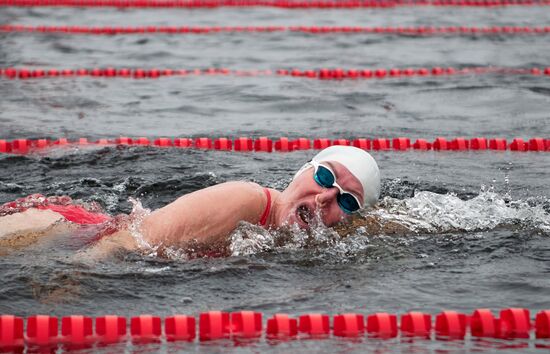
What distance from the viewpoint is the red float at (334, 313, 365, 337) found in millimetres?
Result: 4680

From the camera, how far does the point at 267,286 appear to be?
527cm

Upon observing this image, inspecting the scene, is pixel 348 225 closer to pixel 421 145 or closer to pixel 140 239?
pixel 140 239

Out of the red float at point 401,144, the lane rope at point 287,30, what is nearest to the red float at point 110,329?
the red float at point 401,144

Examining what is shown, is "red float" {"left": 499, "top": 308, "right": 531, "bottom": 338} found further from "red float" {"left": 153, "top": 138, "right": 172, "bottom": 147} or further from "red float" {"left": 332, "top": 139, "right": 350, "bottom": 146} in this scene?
"red float" {"left": 153, "top": 138, "right": 172, "bottom": 147}

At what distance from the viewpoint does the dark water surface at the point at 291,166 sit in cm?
511

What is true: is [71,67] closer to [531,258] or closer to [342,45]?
[342,45]

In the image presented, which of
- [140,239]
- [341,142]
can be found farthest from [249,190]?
[341,142]

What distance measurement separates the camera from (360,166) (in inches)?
219

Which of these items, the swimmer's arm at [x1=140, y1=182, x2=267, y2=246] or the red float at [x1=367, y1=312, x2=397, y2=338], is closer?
the red float at [x1=367, y1=312, x2=397, y2=338]

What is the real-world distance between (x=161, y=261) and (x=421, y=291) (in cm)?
136

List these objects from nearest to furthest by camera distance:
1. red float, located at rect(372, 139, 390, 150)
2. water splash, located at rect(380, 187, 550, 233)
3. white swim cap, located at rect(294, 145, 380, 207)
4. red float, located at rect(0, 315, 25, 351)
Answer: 1. red float, located at rect(0, 315, 25, 351)
2. white swim cap, located at rect(294, 145, 380, 207)
3. water splash, located at rect(380, 187, 550, 233)
4. red float, located at rect(372, 139, 390, 150)

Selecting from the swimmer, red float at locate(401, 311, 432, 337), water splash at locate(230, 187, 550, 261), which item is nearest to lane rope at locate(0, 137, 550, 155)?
A: water splash at locate(230, 187, 550, 261)

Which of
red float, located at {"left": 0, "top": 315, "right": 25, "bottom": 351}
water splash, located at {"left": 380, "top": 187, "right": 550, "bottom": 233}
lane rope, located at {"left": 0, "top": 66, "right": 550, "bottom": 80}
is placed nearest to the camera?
red float, located at {"left": 0, "top": 315, "right": 25, "bottom": 351}

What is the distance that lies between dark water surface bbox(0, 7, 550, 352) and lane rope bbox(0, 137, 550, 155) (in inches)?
7.3
